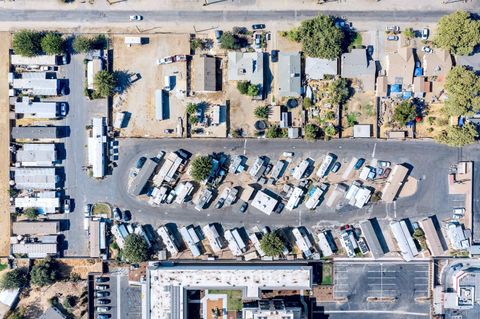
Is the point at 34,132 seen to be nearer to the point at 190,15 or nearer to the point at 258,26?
the point at 190,15

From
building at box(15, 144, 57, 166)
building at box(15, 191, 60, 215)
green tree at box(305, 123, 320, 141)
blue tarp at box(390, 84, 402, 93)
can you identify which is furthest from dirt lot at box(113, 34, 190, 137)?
blue tarp at box(390, 84, 402, 93)

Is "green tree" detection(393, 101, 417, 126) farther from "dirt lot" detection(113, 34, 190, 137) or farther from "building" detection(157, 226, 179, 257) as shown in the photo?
"building" detection(157, 226, 179, 257)

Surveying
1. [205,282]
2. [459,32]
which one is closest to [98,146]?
[205,282]

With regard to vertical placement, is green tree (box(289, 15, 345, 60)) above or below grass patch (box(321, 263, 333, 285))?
above

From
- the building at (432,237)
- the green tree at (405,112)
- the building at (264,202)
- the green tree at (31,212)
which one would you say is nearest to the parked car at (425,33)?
the green tree at (405,112)

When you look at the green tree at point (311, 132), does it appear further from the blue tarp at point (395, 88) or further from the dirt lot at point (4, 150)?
the dirt lot at point (4, 150)

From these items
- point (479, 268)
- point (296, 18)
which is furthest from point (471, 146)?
point (296, 18)

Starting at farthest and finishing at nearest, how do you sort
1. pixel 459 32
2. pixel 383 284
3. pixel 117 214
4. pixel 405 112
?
Answer: pixel 383 284 < pixel 117 214 < pixel 405 112 < pixel 459 32
